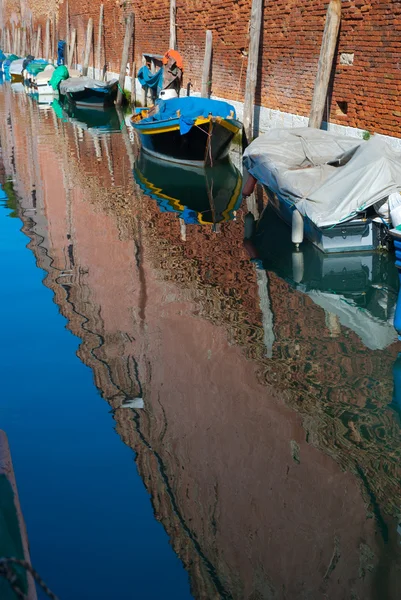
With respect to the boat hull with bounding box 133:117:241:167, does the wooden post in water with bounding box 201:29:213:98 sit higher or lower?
higher

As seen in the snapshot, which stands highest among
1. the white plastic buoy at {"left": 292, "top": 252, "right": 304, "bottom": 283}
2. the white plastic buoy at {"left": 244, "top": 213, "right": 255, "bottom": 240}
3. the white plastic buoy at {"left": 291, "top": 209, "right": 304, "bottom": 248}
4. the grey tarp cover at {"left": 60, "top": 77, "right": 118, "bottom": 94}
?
the white plastic buoy at {"left": 291, "top": 209, "right": 304, "bottom": 248}

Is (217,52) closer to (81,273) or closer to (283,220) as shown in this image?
(283,220)

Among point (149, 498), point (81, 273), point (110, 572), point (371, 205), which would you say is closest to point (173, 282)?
point (81, 273)

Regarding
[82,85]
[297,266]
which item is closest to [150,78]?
[82,85]

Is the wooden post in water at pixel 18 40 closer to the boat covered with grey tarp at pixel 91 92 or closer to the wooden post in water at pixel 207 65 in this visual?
the boat covered with grey tarp at pixel 91 92

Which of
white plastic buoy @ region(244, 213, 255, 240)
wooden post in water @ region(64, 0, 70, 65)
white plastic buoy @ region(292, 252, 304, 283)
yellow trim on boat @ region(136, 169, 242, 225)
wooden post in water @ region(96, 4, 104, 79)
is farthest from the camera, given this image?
wooden post in water @ region(64, 0, 70, 65)

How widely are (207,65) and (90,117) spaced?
5.45 meters

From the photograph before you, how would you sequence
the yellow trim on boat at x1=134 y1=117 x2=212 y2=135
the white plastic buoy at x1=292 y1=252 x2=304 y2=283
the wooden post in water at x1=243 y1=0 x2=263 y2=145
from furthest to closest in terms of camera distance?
the wooden post in water at x1=243 y1=0 x2=263 y2=145
the yellow trim on boat at x1=134 y1=117 x2=212 y2=135
the white plastic buoy at x1=292 y1=252 x2=304 y2=283

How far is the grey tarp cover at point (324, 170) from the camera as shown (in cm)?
726

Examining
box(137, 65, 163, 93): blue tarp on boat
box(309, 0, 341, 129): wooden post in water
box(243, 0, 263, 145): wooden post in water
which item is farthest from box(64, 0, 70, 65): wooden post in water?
box(309, 0, 341, 129): wooden post in water

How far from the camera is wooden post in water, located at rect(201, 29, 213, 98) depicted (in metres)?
16.3

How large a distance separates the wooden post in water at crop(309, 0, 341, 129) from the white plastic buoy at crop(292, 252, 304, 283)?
13.6 ft

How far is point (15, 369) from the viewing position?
5449 mm

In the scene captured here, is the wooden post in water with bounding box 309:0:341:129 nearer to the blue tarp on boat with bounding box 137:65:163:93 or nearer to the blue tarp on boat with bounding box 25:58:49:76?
the blue tarp on boat with bounding box 137:65:163:93
